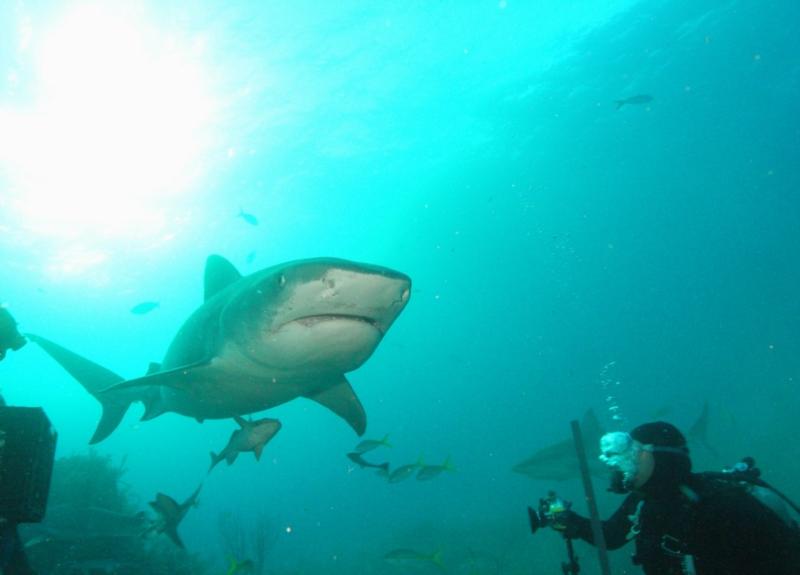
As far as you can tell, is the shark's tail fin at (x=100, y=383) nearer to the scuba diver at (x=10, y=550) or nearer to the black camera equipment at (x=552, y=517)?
the scuba diver at (x=10, y=550)

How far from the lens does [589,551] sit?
17.1m

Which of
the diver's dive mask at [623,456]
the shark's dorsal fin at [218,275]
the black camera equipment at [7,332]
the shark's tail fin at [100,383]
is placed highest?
the shark's dorsal fin at [218,275]

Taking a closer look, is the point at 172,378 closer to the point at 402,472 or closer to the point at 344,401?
the point at 344,401

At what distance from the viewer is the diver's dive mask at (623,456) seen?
362 cm

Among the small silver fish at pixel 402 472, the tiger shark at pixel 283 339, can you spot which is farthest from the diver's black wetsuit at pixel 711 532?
the small silver fish at pixel 402 472

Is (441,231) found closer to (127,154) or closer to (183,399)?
(127,154)

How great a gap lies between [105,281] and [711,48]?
55699mm

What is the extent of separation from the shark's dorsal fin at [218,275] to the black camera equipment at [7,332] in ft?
10.4

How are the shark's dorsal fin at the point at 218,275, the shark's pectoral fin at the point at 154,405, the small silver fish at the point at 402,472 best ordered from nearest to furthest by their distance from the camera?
the shark's pectoral fin at the point at 154,405
the shark's dorsal fin at the point at 218,275
the small silver fish at the point at 402,472

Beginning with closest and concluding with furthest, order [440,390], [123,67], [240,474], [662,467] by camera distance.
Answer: [662,467] < [123,67] < [240,474] < [440,390]

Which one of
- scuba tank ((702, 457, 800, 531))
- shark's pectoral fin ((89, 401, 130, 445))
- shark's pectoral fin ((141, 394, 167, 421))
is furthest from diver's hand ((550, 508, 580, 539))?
shark's pectoral fin ((89, 401, 130, 445))

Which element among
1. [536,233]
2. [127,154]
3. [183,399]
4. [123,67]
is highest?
[536,233]

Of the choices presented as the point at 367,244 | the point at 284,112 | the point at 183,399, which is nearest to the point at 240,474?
the point at 367,244

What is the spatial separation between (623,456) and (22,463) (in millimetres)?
4113
